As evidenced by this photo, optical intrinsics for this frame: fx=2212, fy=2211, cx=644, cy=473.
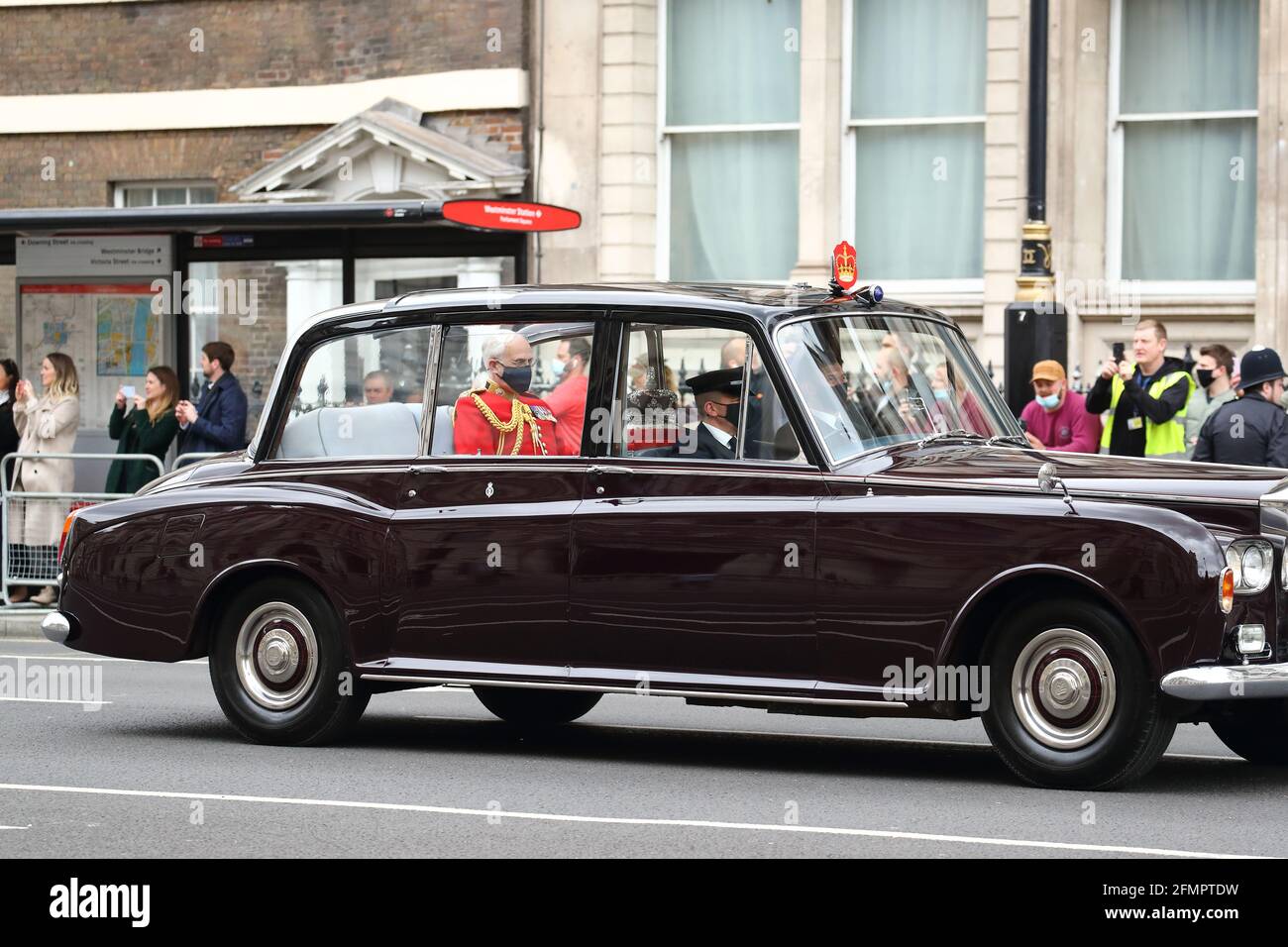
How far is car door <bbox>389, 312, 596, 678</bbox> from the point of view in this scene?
9.23 m

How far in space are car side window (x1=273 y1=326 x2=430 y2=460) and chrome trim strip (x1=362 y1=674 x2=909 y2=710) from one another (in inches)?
39.0

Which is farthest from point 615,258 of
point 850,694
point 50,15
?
point 850,694

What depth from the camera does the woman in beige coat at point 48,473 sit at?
1659 cm

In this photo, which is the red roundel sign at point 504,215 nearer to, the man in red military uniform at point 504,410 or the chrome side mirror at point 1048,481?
the man in red military uniform at point 504,410

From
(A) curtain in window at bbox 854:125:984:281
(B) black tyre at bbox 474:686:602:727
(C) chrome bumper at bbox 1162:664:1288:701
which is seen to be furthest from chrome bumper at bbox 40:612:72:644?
(A) curtain in window at bbox 854:125:984:281

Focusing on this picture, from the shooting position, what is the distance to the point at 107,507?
10.4 m

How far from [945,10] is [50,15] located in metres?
9.75

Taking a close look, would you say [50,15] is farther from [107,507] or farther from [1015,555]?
[1015,555]

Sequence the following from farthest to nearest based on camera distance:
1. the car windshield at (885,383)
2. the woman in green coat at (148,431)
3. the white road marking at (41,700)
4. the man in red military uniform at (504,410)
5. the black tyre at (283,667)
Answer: the woman in green coat at (148,431)
the white road marking at (41,700)
the black tyre at (283,667)
the man in red military uniform at (504,410)
the car windshield at (885,383)

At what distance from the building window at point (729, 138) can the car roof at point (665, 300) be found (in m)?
11.3

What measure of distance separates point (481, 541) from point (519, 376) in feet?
2.47

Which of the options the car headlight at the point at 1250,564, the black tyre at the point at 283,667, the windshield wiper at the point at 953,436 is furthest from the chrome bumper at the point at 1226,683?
the black tyre at the point at 283,667

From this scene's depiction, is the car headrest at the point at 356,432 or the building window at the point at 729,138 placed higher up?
the building window at the point at 729,138

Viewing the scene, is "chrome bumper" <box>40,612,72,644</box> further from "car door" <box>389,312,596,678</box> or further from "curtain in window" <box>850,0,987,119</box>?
"curtain in window" <box>850,0,987,119</box>
